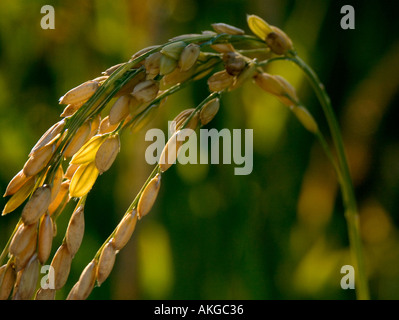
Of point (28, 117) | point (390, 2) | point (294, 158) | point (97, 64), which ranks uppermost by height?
point (390, 2)

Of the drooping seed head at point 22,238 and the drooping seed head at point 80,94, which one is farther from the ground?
the drooping seed head at point 80,94

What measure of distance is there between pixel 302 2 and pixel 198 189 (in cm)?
55

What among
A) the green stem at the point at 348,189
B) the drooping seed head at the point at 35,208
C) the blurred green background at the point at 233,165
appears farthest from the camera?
the blurred green background at the point at 233,165

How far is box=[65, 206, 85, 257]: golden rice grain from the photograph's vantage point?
21.3 inches

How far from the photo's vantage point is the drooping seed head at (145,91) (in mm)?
557

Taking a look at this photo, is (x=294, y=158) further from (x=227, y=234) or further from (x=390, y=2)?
(x=390, y=2)

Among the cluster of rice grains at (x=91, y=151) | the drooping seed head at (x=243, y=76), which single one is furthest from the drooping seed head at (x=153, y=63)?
the drooping seed head at (x=243, y=76)

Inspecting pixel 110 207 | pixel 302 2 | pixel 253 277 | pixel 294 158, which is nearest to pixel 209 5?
pixel 302 2

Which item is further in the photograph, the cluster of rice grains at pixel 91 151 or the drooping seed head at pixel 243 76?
the drooping seed head at pixel 243 76

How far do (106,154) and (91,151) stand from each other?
0.10 ft

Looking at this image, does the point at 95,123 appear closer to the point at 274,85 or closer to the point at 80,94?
the point at 80,94

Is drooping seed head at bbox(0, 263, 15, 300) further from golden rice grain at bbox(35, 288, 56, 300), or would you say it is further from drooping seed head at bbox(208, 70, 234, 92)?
drooping seed head at bbox(208, 70, 234, 92)

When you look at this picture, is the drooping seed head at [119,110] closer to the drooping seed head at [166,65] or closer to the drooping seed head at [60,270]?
the drooping seed head at [166,65]

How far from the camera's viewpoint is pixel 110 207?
4.13 ft
